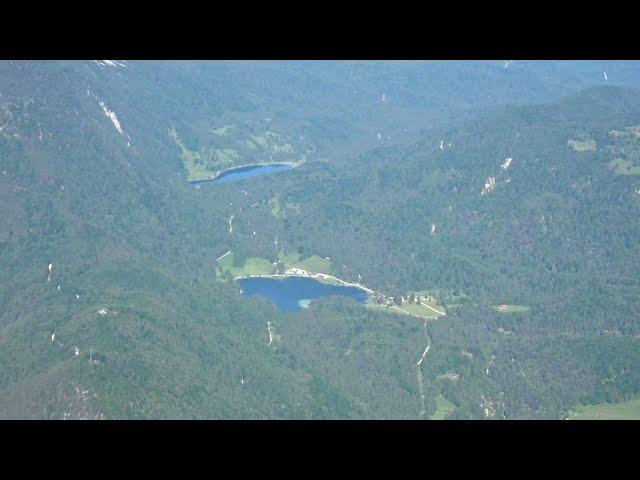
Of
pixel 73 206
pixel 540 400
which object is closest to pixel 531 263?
pixel 540 400

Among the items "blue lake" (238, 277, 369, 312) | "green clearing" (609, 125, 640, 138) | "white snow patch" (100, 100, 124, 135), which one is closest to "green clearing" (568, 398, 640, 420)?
"blue lake" (238, 277, 369, 312)

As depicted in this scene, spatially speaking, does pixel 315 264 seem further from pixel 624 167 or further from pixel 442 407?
pixel 442 407

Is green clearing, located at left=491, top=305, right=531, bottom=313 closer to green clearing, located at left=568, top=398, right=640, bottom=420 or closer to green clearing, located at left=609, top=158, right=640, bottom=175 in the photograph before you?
green clearing, located at left=568, top=398, right=640, bottom=420

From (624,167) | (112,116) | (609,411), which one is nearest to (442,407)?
(609,411)

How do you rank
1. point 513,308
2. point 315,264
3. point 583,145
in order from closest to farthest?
point 513,308
point 315,264
point 583,145

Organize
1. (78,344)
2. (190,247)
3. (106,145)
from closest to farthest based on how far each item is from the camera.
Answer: (78,344), (190,247), (106,145)

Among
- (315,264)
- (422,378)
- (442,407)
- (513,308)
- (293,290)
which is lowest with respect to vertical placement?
(315,264)
